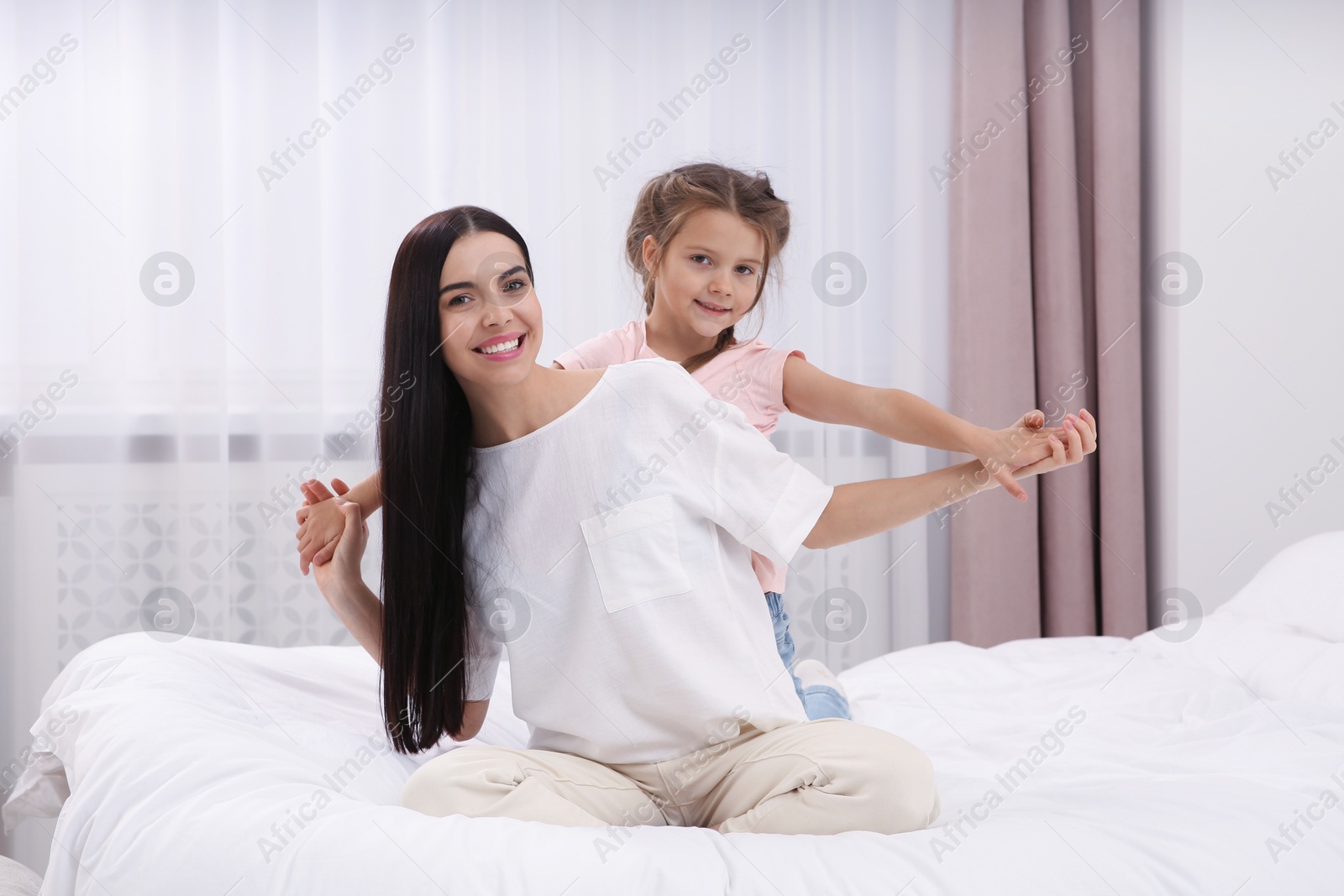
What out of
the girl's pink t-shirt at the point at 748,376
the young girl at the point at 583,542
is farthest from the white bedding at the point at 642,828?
the girl's pink t-shirt at the point at 748,376

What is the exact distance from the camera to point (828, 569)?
262 centimetres

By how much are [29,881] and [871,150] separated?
235cm

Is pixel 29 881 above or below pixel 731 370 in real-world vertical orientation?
below

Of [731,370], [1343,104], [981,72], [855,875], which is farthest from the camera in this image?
[981,72]

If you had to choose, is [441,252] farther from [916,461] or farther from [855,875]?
[916,461]

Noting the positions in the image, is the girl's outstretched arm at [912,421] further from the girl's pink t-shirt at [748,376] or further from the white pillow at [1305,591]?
the white pillow at [1305,591]

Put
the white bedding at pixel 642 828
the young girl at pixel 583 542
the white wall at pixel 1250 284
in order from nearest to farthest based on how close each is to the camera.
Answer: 1. the white bedding at pixel 642 828
2. the young girl at pixel 583 542
3. the white wall at pixel 1250 284

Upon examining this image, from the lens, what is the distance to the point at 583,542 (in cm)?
108

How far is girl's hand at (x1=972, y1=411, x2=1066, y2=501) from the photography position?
3.62ft

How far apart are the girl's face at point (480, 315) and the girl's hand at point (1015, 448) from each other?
20.9 inches

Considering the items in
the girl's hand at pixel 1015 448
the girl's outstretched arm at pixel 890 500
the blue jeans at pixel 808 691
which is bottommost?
the blue jeans at pixel 808 691

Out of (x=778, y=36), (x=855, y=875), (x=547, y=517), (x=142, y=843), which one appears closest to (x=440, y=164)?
(x=778, y=36)

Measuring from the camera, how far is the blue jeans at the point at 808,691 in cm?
141

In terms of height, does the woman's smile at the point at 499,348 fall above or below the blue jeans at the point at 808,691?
above
